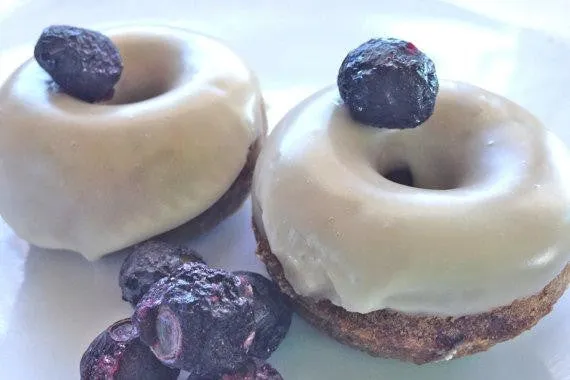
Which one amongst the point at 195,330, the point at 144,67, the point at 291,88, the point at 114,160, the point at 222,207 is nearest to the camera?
the point at 195,330

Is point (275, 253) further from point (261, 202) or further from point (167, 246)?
point (167, 246)

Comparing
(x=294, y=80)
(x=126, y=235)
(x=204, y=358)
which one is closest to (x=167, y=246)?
(x=126, y=235)

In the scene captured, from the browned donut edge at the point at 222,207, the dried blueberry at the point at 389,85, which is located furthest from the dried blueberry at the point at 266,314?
the dried blueberry at the point at 389,85

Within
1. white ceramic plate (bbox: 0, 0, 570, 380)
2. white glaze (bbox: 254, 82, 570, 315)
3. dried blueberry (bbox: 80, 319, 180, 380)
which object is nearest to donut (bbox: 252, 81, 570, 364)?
white glaze (bbox: 254, 82, 570, 315)

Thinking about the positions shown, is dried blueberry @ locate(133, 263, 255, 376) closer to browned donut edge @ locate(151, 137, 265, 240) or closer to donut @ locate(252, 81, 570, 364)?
donut @ locate(252, 81, 570, 364)

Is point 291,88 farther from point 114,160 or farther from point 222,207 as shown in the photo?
point 114,160

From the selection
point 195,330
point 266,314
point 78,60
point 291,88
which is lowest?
point 291,88

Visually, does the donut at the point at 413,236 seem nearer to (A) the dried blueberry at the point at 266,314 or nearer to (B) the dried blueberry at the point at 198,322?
(A) the dried blueberry at the point at 266,314

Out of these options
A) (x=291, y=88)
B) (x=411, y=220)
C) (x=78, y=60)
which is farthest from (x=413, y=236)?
(x=291, y=88)
